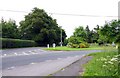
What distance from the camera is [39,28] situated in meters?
85.7

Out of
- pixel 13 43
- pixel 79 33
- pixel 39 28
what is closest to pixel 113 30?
pixel 13 43

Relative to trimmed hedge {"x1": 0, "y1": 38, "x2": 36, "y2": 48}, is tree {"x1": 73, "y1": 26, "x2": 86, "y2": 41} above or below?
above

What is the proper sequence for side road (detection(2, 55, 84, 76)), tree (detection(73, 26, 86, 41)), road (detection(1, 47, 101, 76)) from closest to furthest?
side road (detection(2, 55, 84, 76)) → road (detection(1, 47, 101, 76)) → tree (detection(73, 26, 86, 41))

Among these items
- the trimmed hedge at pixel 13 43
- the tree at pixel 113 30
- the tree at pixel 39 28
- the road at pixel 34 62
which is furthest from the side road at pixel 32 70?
the tree at pixel 39 28

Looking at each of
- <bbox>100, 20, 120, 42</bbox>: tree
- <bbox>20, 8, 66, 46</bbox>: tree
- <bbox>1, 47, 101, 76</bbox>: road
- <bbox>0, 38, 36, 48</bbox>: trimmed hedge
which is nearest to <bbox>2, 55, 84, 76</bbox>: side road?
<bbox>1, 47, 101, 76</bbox>: road

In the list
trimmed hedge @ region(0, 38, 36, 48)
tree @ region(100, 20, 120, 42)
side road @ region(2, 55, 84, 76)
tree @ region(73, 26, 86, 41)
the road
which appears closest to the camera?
side road @ region(2, 55, 84, 76)

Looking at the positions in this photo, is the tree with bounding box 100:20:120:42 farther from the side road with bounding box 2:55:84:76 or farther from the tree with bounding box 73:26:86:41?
the tree with bounding box 73:26:86:41

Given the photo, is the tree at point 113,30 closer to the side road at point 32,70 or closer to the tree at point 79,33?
the side road at point 32,70

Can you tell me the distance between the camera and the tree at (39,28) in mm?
83688

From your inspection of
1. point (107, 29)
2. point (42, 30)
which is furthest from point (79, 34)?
point (107, 29)

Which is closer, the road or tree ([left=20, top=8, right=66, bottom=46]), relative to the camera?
the road

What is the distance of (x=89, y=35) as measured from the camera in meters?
95.3

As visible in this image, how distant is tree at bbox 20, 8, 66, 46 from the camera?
83688 mm

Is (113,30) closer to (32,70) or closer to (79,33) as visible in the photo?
(32,70)
